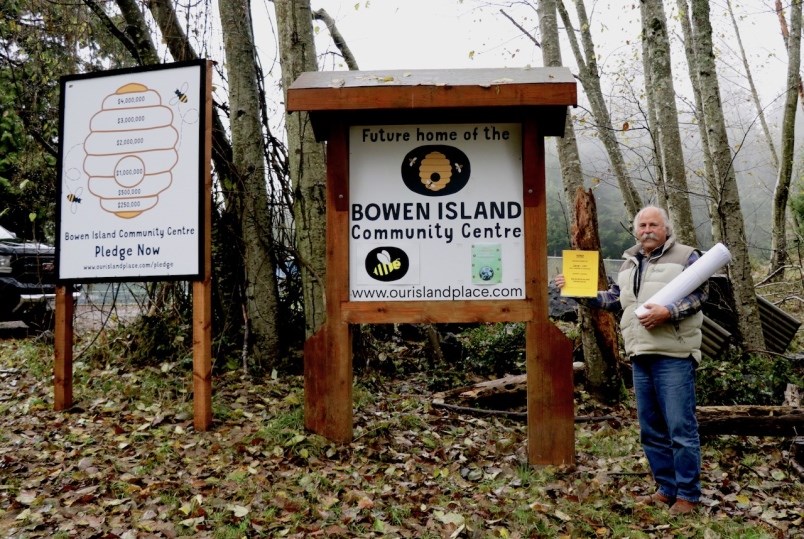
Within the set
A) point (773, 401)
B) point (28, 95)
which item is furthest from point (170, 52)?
point (773, 401)

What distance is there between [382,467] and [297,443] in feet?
2.20

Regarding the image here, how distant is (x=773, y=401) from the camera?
18.7ft

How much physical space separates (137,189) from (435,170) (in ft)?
8.06

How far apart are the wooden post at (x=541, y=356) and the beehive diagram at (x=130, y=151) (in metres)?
2.83

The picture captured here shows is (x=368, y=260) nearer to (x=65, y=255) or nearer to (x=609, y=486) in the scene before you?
(x=609, y=486)

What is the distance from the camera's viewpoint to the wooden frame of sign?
3.96 m

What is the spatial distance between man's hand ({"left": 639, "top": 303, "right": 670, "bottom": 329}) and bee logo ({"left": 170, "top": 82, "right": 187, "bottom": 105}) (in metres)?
3.80

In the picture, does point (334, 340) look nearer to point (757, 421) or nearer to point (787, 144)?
point (757, 421)

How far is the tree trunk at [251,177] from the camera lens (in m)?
5.88

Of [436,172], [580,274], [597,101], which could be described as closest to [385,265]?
[436,172]

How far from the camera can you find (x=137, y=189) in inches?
189

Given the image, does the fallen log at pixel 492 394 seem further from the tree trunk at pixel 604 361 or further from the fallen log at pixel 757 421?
the fallen log at pixel 757 421

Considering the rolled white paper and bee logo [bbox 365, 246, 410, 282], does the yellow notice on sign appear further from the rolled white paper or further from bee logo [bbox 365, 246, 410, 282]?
bee logo [bbox 365, 246, 410, 282]

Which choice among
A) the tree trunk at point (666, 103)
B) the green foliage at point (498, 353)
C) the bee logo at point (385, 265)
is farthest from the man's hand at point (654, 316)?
the tree trunk at point (666, 103)
